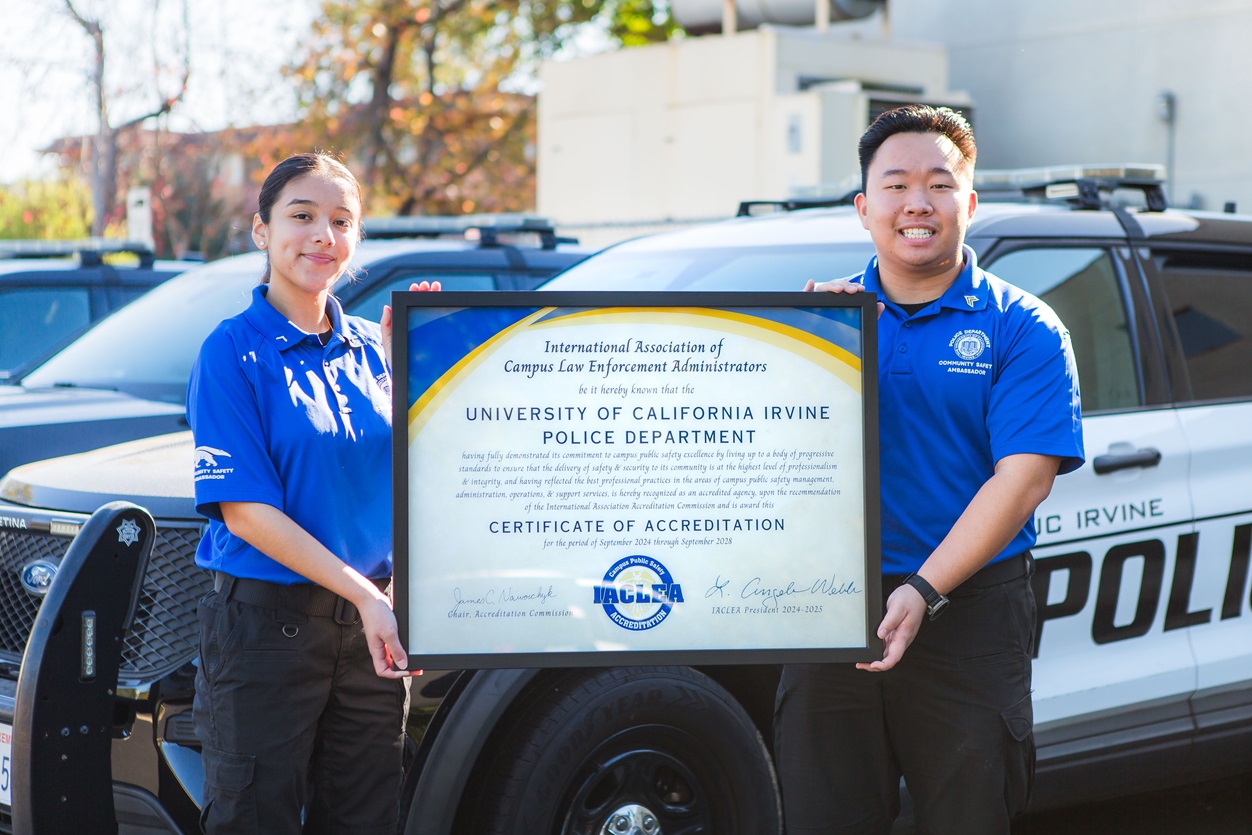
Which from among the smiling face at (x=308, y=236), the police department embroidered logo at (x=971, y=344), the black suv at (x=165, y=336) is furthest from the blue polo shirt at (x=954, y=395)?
the black suv at (x=165, y=336)

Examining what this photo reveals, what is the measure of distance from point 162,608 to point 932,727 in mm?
1729

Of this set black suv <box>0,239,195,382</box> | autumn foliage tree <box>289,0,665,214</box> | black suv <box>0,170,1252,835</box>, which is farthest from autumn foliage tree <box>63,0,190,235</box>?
black suv <box>0,170,1252,835</box>

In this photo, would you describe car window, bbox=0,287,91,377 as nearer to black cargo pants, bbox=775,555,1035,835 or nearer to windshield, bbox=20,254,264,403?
windshield, bbox=20,254,264,403

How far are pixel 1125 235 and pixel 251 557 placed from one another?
9.48 ft

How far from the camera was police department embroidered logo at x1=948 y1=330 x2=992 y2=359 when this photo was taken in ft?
9.14

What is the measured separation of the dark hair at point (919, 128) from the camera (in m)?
2.83

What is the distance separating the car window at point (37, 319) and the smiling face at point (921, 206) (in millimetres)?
6062

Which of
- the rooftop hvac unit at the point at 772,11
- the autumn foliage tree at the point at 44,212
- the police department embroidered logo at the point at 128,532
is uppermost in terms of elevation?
the rooftop hvac unit at the point at 772,11

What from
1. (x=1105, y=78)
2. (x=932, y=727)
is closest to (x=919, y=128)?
(x=932, y=727)

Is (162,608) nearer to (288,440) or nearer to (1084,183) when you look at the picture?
(288,440)

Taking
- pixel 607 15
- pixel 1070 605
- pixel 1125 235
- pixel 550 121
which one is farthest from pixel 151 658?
pixel 607 15

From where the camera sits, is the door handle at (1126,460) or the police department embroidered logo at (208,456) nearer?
the police department embroidered logo at (208,456)

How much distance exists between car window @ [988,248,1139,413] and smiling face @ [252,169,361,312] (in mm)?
2095

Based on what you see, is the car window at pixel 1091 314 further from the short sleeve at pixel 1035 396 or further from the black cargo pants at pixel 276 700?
the black cargo pants at pixel 276 700
